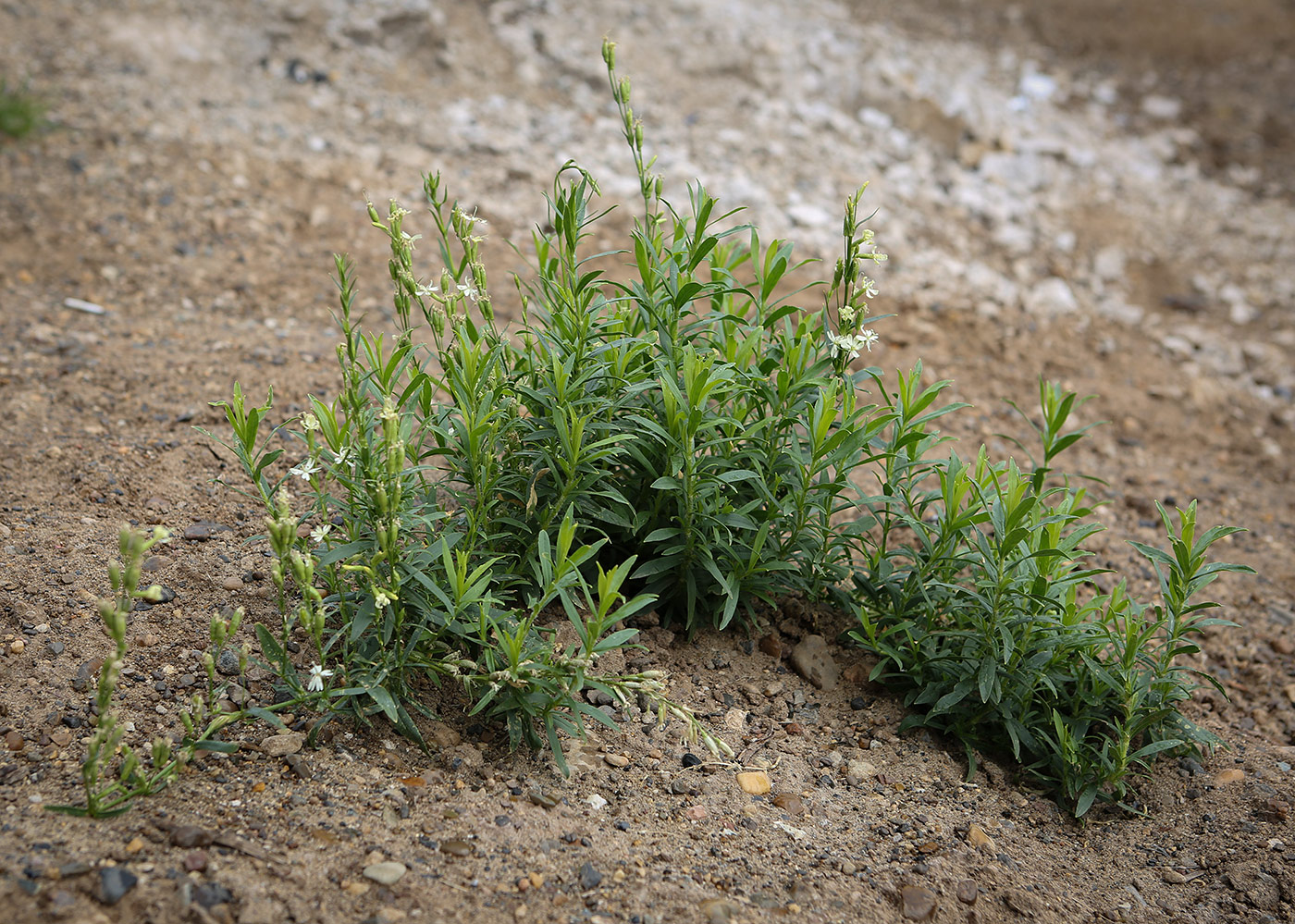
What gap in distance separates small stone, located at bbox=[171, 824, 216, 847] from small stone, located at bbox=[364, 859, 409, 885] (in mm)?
329

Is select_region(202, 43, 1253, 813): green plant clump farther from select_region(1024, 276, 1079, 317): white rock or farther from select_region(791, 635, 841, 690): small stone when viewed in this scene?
select_region(1024, 276, 1079, 317): white rock

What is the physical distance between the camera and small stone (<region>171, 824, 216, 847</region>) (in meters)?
2.02

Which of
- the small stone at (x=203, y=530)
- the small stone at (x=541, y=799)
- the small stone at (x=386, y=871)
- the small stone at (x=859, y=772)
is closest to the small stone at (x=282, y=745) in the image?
the small stone at (x=386, y=871)

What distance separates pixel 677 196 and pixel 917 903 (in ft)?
14.1

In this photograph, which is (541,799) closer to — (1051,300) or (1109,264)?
(1051,300)

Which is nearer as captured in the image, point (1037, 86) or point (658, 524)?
point (658, 524)

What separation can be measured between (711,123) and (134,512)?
436 cm

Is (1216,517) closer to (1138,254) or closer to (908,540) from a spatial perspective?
(908,540)

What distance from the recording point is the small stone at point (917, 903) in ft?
7.45

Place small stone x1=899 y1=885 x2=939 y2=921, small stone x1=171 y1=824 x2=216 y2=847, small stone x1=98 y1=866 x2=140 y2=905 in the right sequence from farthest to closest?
small stone x1=899 y1=885 x2=939 y2=921, small stone x1=171 y1=824 x2=216 y2=847, small stone x1=98 y1=866 x2=140 y2=905

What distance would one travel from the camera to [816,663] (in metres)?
3.01

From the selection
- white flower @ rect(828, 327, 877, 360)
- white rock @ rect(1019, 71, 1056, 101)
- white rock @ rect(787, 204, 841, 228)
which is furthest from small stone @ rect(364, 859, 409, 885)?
white rock @ rect(1019, 71, 1056, 101)

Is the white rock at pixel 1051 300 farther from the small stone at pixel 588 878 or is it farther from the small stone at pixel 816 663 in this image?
the small stone at pixel 588 878

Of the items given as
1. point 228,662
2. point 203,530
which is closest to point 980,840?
point 228,662
